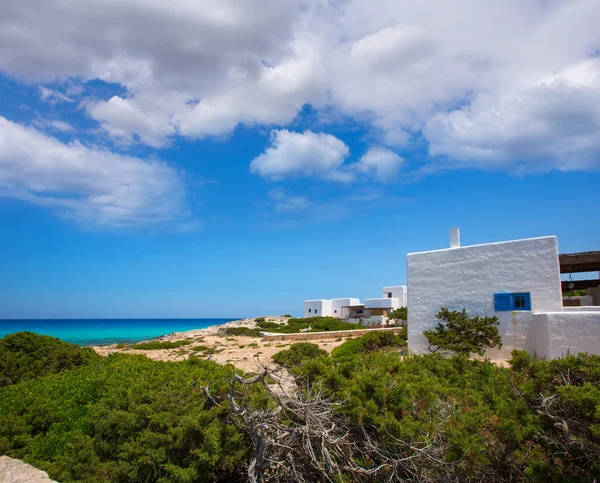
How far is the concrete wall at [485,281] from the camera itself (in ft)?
44.5

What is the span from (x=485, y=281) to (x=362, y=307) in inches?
1393

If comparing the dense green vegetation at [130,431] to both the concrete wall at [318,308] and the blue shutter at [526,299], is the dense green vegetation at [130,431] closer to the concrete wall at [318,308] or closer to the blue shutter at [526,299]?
the blue shutter at [526,299]

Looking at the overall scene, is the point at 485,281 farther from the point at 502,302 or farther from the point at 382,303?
the point at 382,303

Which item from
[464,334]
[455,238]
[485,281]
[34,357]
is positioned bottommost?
[34,357]

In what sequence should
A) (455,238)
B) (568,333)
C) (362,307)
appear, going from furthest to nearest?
(362,307) < (455,238) < (568,333)

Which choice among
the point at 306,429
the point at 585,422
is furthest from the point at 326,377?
the point at 585,422

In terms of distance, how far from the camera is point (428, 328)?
1569 centimetres

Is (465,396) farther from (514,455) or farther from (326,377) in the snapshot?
(326,377)

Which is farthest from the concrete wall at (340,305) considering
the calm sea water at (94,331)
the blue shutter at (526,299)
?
the blue shutter at (526,299)

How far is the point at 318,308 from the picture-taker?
174 ft

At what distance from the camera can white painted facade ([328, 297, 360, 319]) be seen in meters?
50.8

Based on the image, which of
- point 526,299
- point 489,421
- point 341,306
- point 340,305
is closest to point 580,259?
point 526,299

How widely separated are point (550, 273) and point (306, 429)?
11866mm

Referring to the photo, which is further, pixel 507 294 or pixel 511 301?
pixel 507 294
